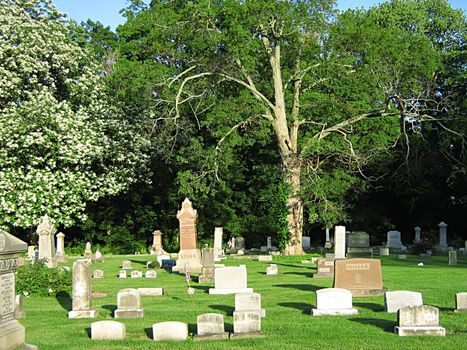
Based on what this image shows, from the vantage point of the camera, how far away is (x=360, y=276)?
59.1 ft

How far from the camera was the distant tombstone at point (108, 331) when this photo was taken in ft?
42.0

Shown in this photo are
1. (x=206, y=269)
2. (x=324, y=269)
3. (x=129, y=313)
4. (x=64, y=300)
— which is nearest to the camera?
(x=129, y=313)

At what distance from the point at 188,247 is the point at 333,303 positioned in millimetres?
13323

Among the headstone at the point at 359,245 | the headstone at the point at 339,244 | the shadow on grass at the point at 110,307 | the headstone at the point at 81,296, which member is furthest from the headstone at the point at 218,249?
the headstone at the point at 81,296

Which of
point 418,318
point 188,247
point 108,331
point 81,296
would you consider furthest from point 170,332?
point 188,247

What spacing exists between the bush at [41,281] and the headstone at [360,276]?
24.4 feet

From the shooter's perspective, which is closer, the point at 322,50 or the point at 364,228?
A: the point at 322,50

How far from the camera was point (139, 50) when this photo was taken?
4109 cm

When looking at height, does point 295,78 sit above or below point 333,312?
above

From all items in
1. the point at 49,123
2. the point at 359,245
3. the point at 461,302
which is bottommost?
the point at 461,302

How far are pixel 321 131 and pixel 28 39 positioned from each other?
50.3 ft

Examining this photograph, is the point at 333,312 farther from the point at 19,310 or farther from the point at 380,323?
the point at 19,310

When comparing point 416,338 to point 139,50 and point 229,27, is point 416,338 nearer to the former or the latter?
point 229,27

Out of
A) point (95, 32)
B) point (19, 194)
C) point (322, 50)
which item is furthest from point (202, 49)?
point (95, 32)
